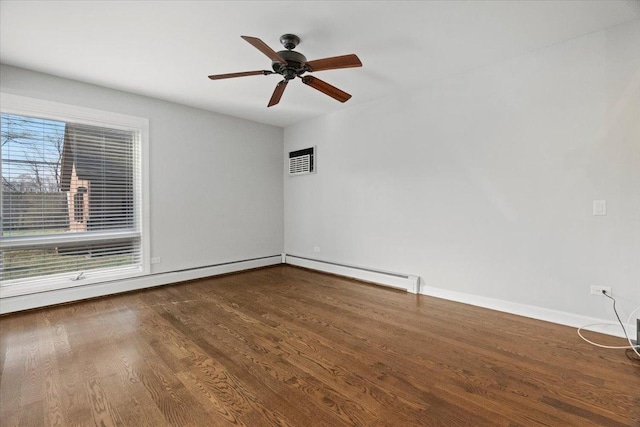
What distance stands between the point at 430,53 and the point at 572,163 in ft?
5.65

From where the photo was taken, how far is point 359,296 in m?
3.89

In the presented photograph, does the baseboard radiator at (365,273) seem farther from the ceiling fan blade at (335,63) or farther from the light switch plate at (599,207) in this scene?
the ceiling fan blade at (335,63)

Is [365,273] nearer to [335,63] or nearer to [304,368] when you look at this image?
[304,368]

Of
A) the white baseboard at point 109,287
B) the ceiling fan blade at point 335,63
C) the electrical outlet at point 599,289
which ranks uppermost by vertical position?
the ceiling fan blade at point 335,63

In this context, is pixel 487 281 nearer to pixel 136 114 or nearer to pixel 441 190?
pixel 441 190

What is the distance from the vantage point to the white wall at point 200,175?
152 inches

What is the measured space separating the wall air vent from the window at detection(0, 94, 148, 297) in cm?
248

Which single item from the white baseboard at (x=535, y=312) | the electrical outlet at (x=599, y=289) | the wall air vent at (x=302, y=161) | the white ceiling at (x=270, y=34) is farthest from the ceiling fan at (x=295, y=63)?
the electrical outlet at (x=599, y=289)

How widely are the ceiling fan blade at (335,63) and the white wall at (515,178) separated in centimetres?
177

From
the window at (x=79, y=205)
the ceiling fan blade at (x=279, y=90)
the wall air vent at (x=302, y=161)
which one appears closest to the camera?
the ceiling fan blade at (x=279, y=90)

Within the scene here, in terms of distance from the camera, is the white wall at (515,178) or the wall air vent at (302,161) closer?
the white wall at (515,178)

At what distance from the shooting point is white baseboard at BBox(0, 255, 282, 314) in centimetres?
334

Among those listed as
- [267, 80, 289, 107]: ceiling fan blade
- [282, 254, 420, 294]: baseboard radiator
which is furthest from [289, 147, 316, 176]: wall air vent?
[267, 80, 289, 107]: ceiling fan blade

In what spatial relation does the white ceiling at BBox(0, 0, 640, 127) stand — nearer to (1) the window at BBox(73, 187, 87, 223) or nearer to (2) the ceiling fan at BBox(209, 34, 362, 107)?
(2) the ceiling fan at BBox(209, 34, 362, 107)
